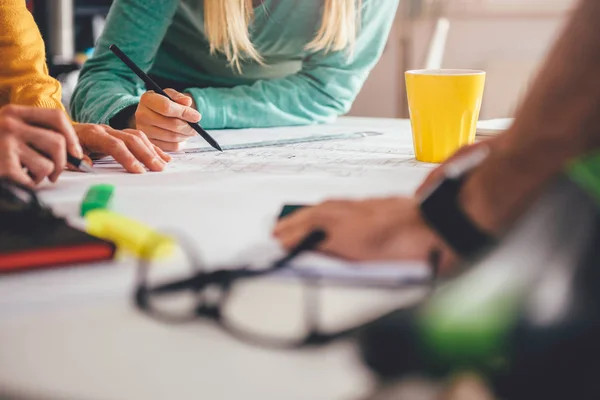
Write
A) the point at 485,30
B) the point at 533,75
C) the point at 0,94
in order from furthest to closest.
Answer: the point at 485,30 < the point at 0,94 < the point at 533,75

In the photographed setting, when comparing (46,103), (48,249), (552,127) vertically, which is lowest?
(46,103)

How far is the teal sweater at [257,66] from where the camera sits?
3.68ft

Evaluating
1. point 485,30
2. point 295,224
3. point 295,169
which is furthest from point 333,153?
point 485,30

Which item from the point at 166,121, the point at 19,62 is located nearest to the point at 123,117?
the point at 166,121

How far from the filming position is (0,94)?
3.70ft

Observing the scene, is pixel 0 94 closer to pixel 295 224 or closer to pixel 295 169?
pixel 295 169

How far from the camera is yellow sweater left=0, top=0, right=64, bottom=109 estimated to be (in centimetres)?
110

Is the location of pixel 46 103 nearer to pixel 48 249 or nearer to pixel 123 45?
pixel 123 45

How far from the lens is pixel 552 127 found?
35 cm

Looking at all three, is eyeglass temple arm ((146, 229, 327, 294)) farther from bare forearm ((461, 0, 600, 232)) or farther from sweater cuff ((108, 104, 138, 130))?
sweater cuff ((108, 104, 138, 130))

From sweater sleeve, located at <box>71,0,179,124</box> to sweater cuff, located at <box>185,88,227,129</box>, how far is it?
0.16 m

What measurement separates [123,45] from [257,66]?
26 centimetres

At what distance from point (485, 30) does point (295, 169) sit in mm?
1859

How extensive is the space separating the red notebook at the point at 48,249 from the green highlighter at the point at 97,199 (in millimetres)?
100
